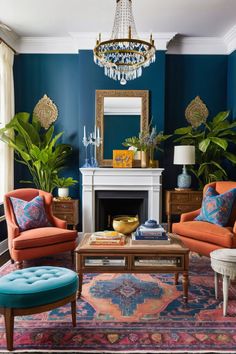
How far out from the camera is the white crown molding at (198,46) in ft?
16.6

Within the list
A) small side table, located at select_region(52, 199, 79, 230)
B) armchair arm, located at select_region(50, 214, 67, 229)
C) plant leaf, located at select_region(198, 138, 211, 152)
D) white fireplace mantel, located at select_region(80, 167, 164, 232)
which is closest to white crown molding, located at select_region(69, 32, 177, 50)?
plant leaf, located at select_region(198, 138, 211, 152)

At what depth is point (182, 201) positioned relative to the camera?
4.76m

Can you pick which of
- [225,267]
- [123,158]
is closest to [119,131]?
[123,158]

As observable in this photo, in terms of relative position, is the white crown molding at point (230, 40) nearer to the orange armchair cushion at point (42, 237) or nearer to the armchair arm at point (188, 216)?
the armchair arm at point (188, 216)

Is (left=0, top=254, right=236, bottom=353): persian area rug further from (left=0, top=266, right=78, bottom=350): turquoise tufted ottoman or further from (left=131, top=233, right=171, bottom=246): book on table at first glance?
(left=131, top=233, right=171, bottom=246): book on table

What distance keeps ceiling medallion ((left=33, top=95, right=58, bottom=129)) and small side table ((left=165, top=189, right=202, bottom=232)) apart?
2.16m

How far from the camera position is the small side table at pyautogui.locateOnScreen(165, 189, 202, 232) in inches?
186

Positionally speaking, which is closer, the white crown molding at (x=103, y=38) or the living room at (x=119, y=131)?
the living room at (x=119, y=131)

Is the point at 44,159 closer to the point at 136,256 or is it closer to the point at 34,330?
the point at 136,256

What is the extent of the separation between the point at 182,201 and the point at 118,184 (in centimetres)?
97

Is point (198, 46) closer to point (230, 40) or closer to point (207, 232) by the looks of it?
point (230, 40)

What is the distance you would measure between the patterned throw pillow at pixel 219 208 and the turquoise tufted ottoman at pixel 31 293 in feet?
6.50

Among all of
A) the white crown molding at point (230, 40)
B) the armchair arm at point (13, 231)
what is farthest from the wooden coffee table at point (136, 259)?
the white crown molding at point (230, 40)

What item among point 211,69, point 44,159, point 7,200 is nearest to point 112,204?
point 44,159
